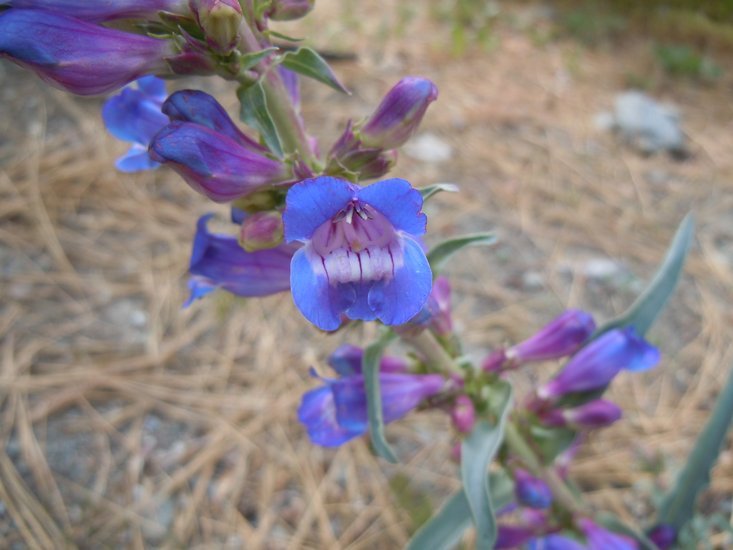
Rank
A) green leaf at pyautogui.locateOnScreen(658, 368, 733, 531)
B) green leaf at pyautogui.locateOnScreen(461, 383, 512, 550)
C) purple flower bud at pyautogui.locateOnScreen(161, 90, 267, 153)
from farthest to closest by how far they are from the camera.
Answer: green leaf at pyautogui.locateOnScreen(658, 368, 733, 531) < green leaf at pyautogui.locateOnScreen(461, 383, 512, 550) < purple flower bud at pyautogui.locateOnScreen(161, 90, 267, 153)

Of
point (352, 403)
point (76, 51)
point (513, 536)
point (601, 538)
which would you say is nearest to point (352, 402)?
point (352, 403)

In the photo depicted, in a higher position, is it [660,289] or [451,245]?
[451,245]

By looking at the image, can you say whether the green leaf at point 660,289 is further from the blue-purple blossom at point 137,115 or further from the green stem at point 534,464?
the blue-purple blossom at point 137,115

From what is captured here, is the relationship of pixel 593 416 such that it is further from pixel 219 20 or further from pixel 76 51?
pixel 76 51

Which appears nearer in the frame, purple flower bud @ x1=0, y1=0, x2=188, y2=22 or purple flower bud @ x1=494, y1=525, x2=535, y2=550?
purple flower bud @ x1=0, y1=0, x2=188, y2=22

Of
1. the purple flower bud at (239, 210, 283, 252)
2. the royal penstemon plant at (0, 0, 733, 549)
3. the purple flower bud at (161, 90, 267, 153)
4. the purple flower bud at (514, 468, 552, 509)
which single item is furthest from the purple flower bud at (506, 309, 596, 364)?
the purple flower bud at (161, 90, 267, 153)

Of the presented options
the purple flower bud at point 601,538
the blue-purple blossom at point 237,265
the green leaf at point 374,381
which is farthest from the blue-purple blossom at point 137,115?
the purple flower bud at point 601,538

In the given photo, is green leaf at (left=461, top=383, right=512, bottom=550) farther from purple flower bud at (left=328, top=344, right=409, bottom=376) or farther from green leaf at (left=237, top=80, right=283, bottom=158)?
green leaf at (left=237, top=80, right=283, bottom=158)
